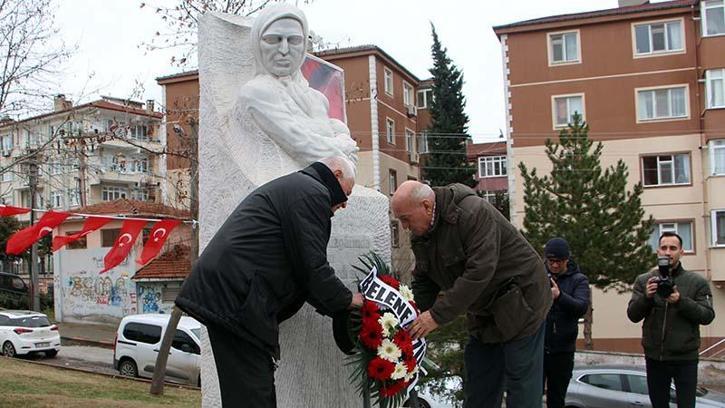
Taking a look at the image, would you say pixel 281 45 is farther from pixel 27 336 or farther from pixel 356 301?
pixel 27 336

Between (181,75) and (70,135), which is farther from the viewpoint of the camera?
(181,75)

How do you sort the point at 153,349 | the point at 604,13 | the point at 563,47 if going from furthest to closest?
the point at 563,47, the point at 604,13, the point at 153,349

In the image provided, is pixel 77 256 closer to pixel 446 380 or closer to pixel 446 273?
pixel 446 380

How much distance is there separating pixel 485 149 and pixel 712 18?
2399cm

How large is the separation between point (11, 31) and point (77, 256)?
87.8ft

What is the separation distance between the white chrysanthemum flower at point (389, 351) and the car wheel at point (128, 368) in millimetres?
15792

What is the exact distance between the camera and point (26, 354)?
22.5 m

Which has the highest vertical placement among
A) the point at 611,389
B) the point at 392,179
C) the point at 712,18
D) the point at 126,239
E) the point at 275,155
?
the point at 712,18

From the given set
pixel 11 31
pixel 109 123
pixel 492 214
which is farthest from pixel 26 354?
pixel 492 214

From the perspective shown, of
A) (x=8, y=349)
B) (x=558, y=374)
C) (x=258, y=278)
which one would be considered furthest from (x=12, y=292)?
(x=258, y=278)

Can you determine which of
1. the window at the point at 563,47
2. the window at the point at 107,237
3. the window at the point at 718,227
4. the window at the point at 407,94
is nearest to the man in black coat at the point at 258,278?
the window at the point at 718,227

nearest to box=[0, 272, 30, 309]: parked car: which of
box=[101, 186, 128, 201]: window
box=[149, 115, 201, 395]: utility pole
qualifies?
box=[101, 186, 128, 201]: window

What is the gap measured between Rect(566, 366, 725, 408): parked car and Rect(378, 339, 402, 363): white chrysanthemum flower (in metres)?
10.1

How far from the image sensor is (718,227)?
27391mm
